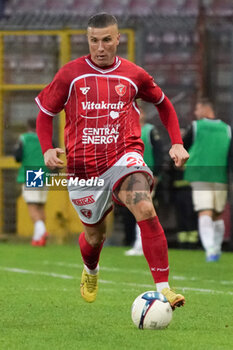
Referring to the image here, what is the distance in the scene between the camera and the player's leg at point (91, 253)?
26.0ft

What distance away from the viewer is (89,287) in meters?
8.24

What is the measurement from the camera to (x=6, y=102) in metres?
17.8

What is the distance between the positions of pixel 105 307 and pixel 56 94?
5.90 ft

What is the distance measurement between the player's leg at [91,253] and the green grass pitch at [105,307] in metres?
0.13

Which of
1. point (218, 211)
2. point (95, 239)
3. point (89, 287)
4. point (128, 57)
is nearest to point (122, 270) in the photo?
point (218, 211)

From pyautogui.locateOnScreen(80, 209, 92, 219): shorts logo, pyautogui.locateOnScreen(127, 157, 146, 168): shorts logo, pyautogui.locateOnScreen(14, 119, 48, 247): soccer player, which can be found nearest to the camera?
pyautogui.locateOnScreen(127, 157, 146, 168): shorts logo

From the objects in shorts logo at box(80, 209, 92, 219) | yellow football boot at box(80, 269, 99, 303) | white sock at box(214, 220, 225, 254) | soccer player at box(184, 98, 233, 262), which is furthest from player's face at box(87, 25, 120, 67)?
white sock at box(214, 220, 225, 254)

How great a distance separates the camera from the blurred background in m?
16.6

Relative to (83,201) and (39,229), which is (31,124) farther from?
(83,201)

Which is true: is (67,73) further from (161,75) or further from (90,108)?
(161,75)

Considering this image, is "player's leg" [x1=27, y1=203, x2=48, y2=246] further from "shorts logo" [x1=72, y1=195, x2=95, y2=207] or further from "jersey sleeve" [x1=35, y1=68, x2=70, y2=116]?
"jersey sleeve" [x1=35, y1=68, x2=70, y2=116]

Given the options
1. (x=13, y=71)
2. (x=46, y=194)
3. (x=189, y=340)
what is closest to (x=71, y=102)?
(x=189, y=340)

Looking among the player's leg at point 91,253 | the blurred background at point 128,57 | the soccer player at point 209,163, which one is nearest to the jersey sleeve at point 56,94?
the player's leg at point 91,253

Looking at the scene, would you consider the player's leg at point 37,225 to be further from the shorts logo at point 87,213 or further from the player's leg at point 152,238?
the player's leg at point 152,238
